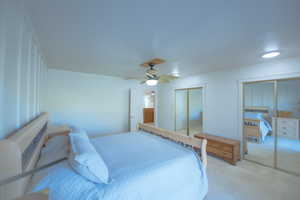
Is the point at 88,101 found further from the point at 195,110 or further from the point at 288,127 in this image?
the point at 288,127

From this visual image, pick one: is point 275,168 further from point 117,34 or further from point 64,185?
point 117,34

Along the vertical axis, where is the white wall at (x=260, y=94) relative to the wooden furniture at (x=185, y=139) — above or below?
above

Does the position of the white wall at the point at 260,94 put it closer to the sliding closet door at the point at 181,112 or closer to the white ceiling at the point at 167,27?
the white ceiling at the point at 167,27

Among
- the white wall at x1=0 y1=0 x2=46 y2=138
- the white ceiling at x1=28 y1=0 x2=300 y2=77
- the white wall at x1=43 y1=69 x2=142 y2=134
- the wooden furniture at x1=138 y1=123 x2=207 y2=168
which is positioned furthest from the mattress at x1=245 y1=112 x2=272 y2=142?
the white wall at x1=0 y1=0 x2=46 y2=138

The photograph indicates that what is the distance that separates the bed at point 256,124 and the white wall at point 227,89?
0.24m

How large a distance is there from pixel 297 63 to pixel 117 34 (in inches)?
136

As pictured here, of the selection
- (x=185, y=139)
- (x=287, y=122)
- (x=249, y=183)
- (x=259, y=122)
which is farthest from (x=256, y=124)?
(x=185, y=139)

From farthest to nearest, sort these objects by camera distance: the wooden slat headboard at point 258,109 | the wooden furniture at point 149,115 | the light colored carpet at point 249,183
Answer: the wooden furniture at point 149,115, the wooden slat headboard at point 258,109, the light colored carpet at point 249,183

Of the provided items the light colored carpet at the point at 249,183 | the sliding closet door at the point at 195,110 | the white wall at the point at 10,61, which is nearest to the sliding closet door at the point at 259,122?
the light colored carpet at the point at 249,183

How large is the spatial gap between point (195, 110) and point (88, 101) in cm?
370

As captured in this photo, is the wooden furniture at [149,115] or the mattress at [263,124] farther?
the wooden furniture at [149,115]

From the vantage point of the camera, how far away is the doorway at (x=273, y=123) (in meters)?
2.64

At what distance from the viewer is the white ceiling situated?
115 centimetres

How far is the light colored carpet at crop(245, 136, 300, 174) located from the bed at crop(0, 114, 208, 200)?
2291mm
